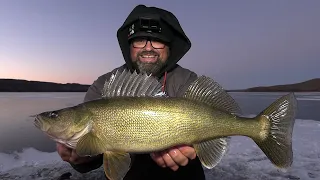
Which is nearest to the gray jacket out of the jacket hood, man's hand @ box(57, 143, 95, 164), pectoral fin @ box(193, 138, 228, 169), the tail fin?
man's hand @ box(57, 143, 95, 164)

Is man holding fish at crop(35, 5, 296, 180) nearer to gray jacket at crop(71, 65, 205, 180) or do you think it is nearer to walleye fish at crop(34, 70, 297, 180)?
walleye fish at crop(34, 70, 297, 180)

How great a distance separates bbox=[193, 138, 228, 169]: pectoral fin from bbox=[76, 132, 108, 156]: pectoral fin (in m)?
0.82

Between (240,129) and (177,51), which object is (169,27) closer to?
(177,51)

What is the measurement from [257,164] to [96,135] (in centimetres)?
522

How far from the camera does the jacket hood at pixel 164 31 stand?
3.92 meters

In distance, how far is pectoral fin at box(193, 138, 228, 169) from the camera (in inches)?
104

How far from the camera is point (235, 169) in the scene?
643 centimetres

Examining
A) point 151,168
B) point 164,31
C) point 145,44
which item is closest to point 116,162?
point 151,168

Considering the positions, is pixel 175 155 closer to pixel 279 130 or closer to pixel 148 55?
pixel 279 130

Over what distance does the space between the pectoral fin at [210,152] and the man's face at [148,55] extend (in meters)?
1.34

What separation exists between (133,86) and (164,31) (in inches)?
61.1

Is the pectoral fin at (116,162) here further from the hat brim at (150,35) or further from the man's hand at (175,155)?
the hat brim at (150,35)

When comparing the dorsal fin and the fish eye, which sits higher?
the dorsal fin

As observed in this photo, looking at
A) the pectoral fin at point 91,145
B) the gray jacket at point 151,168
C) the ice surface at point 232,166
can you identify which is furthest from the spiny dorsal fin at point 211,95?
the ice surface at point 232,166
